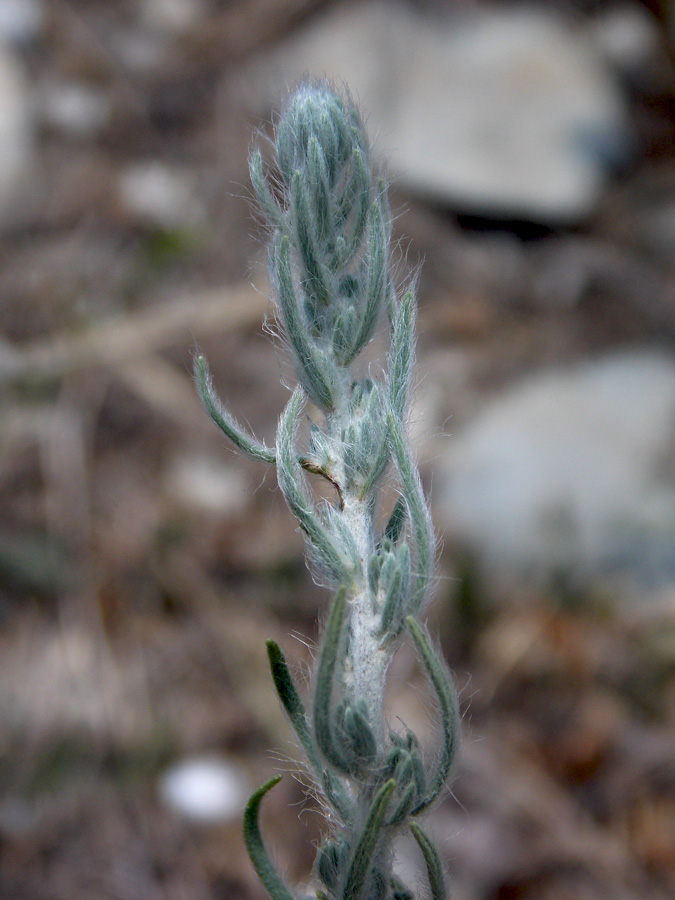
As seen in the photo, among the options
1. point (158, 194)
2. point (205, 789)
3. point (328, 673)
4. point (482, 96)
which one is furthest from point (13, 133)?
point (328, 673)

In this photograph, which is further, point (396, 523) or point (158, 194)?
point (158, 194)

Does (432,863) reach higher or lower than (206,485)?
higher

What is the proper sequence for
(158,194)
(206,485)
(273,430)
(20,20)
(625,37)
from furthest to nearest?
(625,37), (20,20), (158,194), (273,430), (206,485)

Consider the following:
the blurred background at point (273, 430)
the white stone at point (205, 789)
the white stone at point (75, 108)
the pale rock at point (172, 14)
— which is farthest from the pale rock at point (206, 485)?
the pale rock at point (172, 14)

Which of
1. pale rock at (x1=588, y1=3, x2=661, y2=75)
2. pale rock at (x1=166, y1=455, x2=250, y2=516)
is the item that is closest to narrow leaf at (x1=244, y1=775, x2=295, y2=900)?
pale rock at (x1=166, y1=455, x2=250, y2=516)

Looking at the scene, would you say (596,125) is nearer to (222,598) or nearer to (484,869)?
(222,598)

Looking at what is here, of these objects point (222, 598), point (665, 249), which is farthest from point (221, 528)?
point (665, 249)

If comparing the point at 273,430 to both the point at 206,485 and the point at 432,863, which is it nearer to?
the point at 206,485
